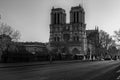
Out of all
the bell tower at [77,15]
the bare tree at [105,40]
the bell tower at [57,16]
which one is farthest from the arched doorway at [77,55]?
the bell tower at [57,16]

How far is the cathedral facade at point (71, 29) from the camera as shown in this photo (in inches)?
5507

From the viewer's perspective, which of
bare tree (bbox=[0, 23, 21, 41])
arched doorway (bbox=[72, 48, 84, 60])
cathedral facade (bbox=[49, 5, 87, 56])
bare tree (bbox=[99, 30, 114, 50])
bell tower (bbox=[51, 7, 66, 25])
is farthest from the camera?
bell tower (bbox=[51, 7, 66, 25])

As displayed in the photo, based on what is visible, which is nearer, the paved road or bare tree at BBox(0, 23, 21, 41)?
the paved road

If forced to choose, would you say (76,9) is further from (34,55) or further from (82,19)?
(34,55)

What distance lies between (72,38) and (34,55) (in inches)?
3411

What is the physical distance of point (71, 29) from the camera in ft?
474

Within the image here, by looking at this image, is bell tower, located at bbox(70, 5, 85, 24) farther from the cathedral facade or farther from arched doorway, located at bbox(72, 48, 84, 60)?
arched doorway, located at bbox(72, 48, 84, 60)

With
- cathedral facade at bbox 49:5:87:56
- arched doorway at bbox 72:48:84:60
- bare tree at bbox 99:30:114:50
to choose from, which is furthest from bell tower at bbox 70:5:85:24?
bare tree at bbox 99:30:114:50

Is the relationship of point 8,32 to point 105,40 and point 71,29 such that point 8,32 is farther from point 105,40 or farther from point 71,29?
point 71,29

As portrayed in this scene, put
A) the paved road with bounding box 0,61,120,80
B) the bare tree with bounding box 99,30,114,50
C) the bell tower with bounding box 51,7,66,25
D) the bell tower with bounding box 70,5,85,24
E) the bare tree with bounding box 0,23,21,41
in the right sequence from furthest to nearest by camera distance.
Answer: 1. the bell tower with bounding box 51,7,66,25
2. the bell tower with bounding box 70,5,85,24
3. the bare tree with bounding box 99,30,114,50
4. the bare tree with bounding box 0,23,21,41
5. the paved road with bounding box 0,61,120,80

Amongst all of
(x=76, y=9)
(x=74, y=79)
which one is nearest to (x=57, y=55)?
(x=74, y=79)

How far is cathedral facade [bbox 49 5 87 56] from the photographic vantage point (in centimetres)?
13988

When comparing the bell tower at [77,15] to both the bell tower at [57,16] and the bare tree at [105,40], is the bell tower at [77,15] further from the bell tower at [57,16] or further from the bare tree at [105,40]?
the bare tree at [105,40]

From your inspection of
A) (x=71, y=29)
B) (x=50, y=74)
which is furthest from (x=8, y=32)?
(x=71, y=29)
